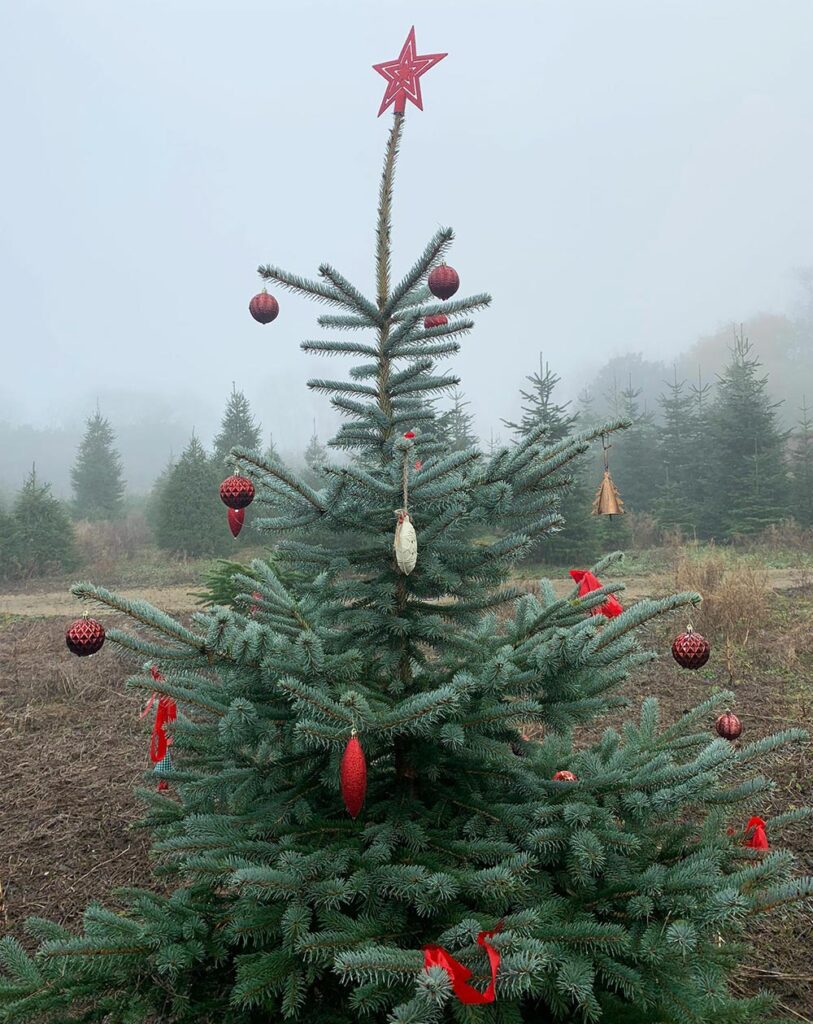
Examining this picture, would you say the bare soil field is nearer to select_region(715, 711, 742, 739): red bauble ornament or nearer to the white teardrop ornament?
select_region(715, 711, 742, 739): red bauble ornament

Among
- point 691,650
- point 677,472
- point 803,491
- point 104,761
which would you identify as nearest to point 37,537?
point 104,761

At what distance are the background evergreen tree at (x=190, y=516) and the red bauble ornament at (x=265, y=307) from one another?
51.1ft

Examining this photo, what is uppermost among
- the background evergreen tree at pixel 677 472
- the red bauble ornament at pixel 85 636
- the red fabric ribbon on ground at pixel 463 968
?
the background evergreen tree at pixel 677 472

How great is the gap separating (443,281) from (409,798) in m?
1.68

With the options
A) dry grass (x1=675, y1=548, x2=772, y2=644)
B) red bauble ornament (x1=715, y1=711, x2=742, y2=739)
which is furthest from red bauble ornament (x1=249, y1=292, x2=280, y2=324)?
dry grass (x1=675, y1=548, x2=772, y2=644)

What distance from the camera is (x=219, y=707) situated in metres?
1.88

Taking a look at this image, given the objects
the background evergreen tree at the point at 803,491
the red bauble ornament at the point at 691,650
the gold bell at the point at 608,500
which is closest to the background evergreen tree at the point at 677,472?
the background evergreen tree at the point at 803,491

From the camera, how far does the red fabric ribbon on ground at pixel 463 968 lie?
1397 mm

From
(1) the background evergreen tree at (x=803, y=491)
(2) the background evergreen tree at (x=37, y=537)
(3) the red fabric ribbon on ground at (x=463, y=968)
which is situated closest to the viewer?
(3) the red fabric ribbon on ground at (x=463, y=968)

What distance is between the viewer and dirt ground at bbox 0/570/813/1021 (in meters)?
3.19

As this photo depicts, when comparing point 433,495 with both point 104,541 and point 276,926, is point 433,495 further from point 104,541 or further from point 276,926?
point 104,541

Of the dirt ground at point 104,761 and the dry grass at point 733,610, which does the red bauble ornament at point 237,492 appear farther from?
the dry grass at point 733,610

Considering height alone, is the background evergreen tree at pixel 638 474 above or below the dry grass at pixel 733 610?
above

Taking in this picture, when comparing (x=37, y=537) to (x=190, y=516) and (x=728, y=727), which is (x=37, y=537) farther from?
(x=728, y=727)
